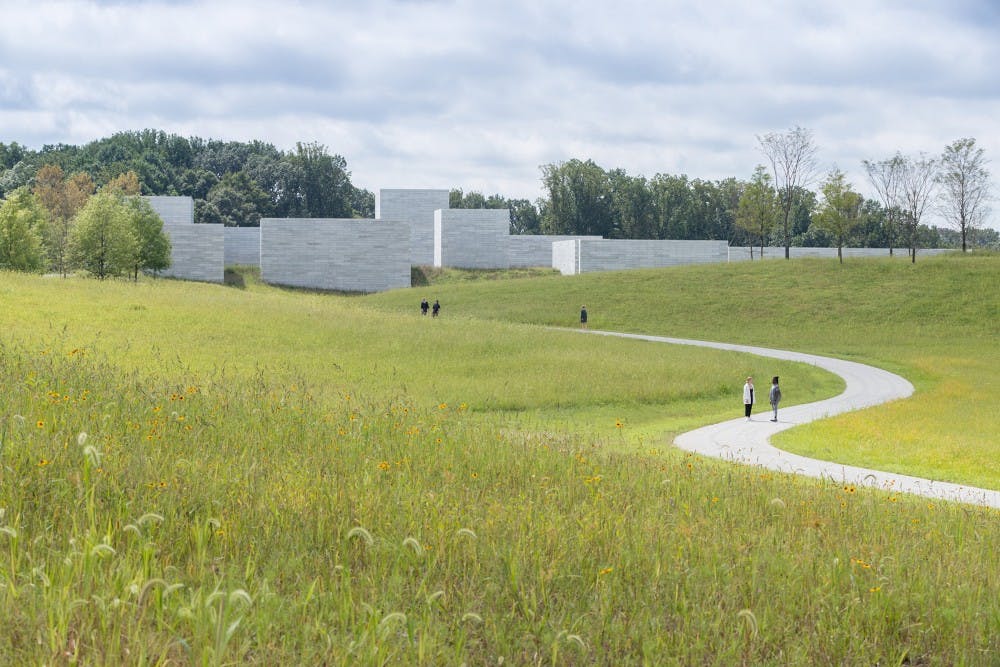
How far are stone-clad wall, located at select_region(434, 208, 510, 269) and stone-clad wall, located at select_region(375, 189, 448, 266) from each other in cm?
740

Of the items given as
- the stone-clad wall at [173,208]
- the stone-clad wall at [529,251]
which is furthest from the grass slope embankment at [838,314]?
the stone-clad wall at [173,208]

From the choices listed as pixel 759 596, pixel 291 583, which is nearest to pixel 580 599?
pixel 759 596

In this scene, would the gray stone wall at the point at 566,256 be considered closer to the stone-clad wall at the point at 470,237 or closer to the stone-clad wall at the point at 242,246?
the stone-clad wall at the point at 470,237

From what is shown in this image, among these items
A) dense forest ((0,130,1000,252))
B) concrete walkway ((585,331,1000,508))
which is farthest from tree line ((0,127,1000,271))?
concrete walkway ((585,331,1000,508))

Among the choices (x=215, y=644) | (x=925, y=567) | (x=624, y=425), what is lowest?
(x=624, y=425)

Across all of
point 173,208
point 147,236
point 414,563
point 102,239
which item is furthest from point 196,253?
point 414,563

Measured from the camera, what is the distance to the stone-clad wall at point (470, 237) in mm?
94000

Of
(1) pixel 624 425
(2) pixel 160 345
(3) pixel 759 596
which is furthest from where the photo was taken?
(2) pixel 160 345

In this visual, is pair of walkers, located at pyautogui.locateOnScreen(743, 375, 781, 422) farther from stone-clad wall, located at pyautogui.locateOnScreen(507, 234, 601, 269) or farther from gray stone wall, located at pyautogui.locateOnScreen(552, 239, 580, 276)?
stone-clad wall, located at pyautogui.locateOnScreen(507, 234, 601, 269)

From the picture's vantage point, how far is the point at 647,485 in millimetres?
7680

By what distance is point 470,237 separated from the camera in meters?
94.2

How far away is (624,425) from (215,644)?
57.2ft

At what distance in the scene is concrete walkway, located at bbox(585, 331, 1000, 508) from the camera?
42.9ft

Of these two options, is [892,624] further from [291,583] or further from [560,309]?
[560,309]
